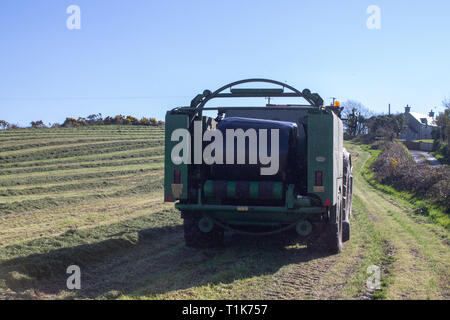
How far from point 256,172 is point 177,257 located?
200cm

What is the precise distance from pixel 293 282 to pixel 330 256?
2068 millimetres

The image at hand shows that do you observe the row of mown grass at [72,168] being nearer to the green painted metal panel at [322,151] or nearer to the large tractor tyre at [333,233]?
the large tractor tyre at [333,233]

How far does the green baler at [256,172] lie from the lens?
26.3ft

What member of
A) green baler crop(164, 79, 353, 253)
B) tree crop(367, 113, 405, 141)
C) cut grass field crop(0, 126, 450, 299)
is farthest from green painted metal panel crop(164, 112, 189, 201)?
tree crop(367, 113, 405, 141)

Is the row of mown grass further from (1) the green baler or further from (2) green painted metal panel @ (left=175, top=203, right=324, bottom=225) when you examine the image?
(2) green painted metal panel @ (left=175, top=203, right=324, bottom=225)

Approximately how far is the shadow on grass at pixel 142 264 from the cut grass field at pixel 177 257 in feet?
0.05

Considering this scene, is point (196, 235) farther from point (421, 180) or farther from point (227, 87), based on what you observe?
point (421, 180)

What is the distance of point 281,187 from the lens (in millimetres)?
8109

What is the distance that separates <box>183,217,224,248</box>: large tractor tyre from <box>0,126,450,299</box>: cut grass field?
0.54 ft

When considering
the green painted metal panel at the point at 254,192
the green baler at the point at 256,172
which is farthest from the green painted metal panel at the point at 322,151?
the green painted metal panel at the point at 254,192

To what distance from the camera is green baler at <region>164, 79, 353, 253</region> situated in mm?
8016

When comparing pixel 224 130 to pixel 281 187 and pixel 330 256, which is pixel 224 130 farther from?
pixel 330 256
